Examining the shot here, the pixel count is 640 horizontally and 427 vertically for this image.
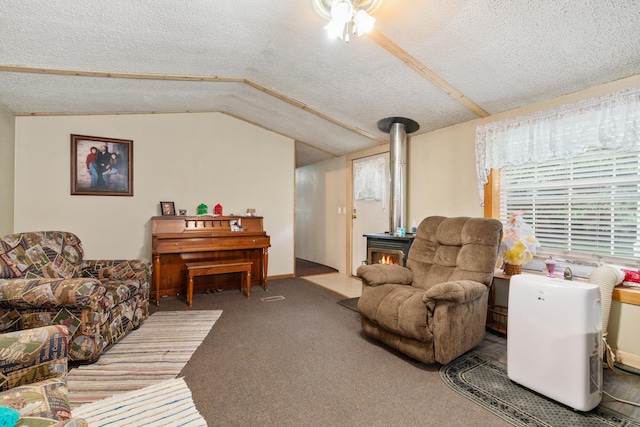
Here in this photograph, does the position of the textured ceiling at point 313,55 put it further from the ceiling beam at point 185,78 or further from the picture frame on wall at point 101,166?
the picture frame on wall at point 101,166

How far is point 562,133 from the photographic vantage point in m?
2.62

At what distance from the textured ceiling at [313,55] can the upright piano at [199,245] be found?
160 cm

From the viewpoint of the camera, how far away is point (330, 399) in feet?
5.88

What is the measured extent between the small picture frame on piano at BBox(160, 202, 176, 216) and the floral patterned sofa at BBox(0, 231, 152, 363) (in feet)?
4.12

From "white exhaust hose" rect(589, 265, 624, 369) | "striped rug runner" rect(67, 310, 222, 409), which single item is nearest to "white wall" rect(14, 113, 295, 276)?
"striped rug runner" rect(67, 310, 222, 409)

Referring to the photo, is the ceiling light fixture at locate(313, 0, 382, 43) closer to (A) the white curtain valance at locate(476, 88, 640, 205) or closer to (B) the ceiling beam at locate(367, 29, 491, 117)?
(B) the ceiling beam at locate(367, 29, 491, 117)

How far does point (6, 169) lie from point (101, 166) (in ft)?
2.84

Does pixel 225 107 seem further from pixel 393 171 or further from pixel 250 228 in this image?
pixel 393 171

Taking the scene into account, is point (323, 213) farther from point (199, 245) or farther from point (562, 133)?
point (562, 133)

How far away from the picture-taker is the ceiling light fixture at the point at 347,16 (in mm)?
1824

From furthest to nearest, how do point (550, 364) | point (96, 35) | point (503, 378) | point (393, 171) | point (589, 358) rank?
point (393, 171), point (96, 35), point (503, 378), point (550, 364), point (589, 358)

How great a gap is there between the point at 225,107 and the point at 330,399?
394cm

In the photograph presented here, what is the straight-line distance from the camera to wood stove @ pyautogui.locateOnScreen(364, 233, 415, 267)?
11.3 ft

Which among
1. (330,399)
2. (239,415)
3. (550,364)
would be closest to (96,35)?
(239,415)
